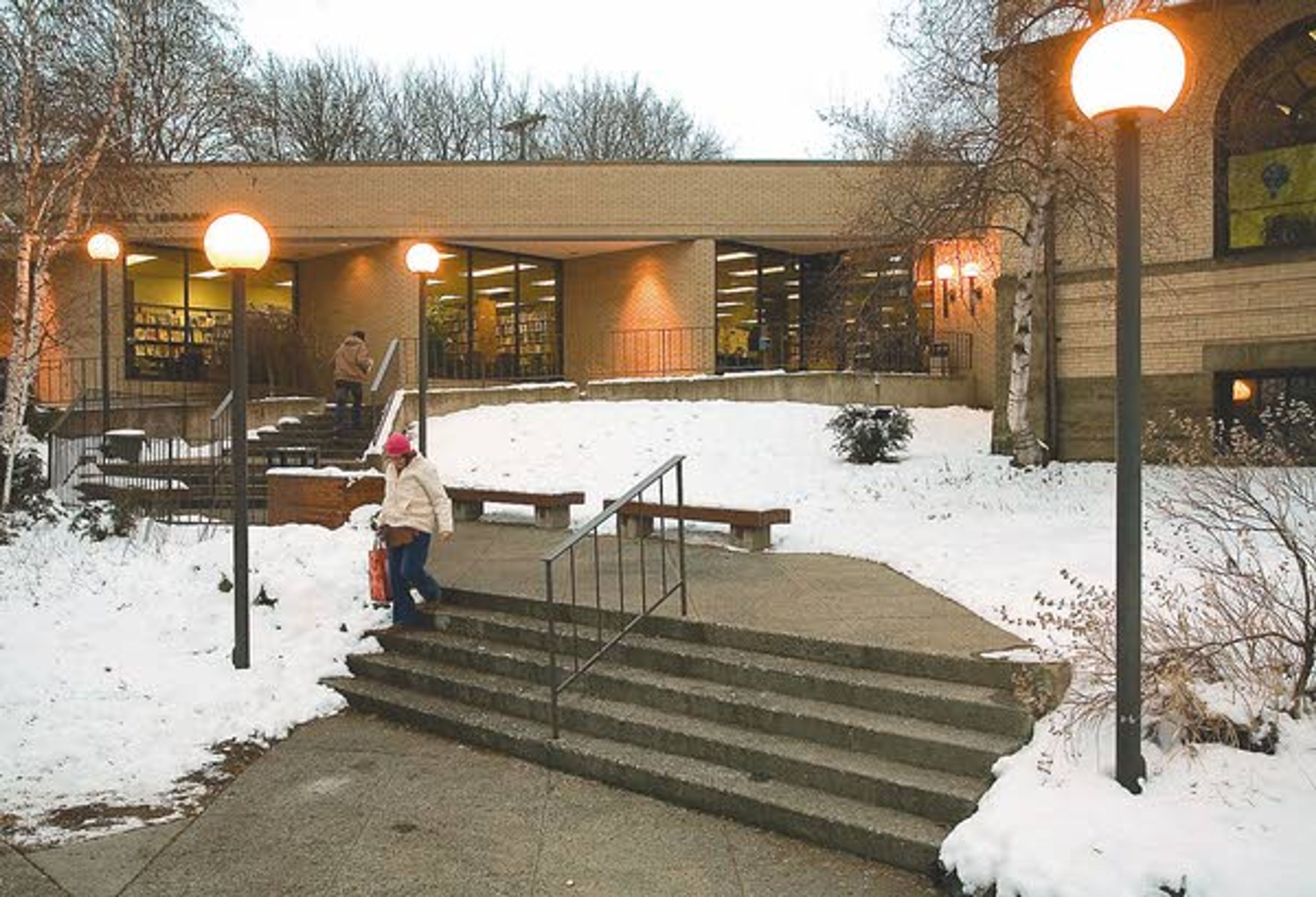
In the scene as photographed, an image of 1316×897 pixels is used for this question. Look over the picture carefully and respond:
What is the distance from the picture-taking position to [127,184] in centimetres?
1486

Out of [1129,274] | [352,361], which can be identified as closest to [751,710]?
[1129,274]

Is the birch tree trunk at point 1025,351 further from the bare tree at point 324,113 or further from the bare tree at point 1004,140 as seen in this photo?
the bare tree at point 324,113

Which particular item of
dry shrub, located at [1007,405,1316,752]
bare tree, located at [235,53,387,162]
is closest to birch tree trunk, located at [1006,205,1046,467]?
dry shrub, located at [1007,405,1316,752]

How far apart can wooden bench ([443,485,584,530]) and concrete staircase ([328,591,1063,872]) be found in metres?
4.15

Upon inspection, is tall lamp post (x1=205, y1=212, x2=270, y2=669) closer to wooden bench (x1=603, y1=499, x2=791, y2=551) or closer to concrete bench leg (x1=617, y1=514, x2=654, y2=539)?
wooden bench (x1=603, y1=499, x2=791, y2=551)

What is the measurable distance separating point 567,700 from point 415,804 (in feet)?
4.40

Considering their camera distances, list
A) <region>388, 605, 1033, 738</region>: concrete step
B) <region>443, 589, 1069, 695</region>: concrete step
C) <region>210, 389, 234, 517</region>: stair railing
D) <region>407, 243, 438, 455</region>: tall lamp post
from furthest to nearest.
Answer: <region>210, 389, 234, 517</region>: stair railing → <region>407, 243, 438, 455</region>: tall lamp post → <region>443, 589, 1069, 695</region>: concrete step → <region>388, 605, 1033, 738</region>: concrete step

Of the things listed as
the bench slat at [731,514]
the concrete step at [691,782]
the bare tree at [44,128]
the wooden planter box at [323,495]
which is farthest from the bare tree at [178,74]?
the concrete step at [691,782]

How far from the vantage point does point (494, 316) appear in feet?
91.3

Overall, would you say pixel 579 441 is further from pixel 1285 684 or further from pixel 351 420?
pixel 1285 684

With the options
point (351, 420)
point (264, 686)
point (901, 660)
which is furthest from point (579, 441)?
point (901, 660)

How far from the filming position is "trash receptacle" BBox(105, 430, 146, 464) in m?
16.3

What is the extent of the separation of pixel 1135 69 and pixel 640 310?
22091 millimetres

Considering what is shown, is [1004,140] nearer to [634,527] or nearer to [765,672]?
[634,527]
